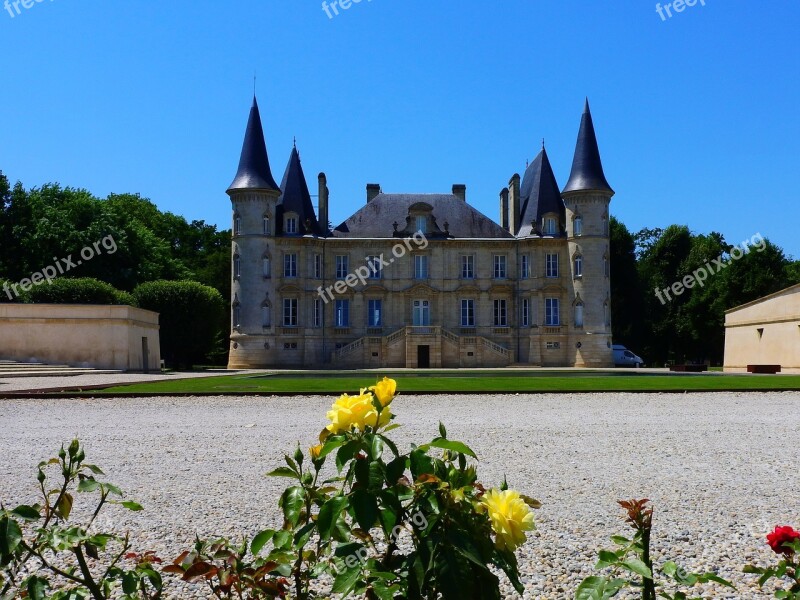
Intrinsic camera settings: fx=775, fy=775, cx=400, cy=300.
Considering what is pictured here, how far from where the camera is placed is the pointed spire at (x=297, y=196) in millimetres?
49000

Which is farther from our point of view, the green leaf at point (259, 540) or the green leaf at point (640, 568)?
the green leaf at point (259, 540)

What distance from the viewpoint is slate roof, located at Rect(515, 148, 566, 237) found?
49.4 m

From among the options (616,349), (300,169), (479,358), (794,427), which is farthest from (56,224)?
(794,427)

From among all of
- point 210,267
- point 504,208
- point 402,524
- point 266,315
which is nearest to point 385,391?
point 402,524

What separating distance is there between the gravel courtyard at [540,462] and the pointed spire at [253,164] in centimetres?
3222

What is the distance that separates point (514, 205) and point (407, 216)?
23.0 feet

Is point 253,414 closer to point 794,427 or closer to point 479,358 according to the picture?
point 794,427

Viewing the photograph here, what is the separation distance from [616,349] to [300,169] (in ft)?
78.5

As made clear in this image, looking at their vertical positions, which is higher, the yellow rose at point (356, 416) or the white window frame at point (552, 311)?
the white window frame at point (552, 311)

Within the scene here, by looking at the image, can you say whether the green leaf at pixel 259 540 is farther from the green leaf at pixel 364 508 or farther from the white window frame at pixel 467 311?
the white window frame at pixel 467 311

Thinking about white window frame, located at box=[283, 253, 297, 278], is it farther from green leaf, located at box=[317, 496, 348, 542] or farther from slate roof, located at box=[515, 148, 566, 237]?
green leaf, located at box=[317, 496, 348, 542]

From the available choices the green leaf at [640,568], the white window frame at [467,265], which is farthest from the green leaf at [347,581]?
the white window frame at [467,265]

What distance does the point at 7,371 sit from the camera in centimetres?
2966

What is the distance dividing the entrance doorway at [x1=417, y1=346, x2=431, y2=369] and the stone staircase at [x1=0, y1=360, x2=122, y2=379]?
19.1 m
